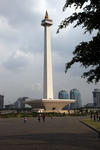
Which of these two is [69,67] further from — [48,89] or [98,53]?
[48,89]

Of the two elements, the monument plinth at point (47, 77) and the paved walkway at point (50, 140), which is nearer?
the paved walkway at point (50, 140)

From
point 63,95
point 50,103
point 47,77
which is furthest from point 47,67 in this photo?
point 63,95

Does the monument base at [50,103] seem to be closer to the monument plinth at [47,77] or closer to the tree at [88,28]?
the monument plinth at [47,77]

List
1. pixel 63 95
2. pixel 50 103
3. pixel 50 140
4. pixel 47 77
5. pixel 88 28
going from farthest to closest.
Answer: pixel 63 95, pixel 47 77, pixel 50 103, pixel 50 140, pixel 88 28

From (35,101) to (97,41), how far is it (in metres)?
70.1

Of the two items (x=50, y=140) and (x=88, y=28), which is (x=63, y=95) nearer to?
(x=50, y=140)

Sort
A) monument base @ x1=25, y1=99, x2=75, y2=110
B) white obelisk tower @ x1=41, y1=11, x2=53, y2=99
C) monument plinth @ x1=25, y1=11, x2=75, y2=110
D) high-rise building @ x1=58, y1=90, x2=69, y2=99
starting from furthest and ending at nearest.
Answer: high-rise building @ x1=58, y1=90, x2=69, y2=99
white obelisk tower @ x1=41, y1=11, x2=53, y2=99
monument plinth @ x1=25, y1=11, x2=75, y2=110
monument base @ x1=25, y1=99, x2=75, y2=110

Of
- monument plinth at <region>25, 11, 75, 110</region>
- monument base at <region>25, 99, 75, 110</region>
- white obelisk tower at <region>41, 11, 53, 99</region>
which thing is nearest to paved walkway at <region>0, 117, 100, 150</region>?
monument base at <region>25, 99, 75, 110</region>

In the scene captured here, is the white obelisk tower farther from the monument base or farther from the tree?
the tree

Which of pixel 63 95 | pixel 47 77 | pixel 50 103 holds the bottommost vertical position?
pixel 50 103

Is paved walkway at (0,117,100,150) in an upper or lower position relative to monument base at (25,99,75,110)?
lower

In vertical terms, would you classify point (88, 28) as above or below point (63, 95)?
below

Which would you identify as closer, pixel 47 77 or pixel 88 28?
pixel 88 28

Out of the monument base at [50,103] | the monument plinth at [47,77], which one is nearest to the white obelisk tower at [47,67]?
the monument plinth at [47,77]
